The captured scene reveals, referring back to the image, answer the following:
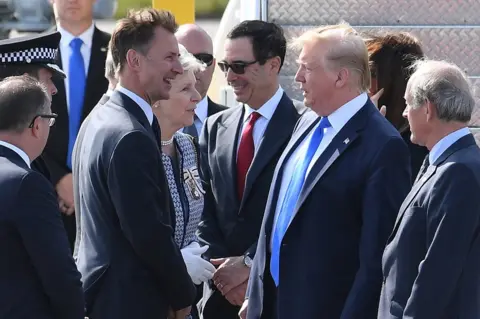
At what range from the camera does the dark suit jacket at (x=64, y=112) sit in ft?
19.8

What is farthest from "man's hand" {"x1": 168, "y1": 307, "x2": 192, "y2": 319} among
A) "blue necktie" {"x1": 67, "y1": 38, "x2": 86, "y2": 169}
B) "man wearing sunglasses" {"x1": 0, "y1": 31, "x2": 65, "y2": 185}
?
"blue necktie" {"x1": 67, "y1": 38, "x2": 86, "y2": 169}

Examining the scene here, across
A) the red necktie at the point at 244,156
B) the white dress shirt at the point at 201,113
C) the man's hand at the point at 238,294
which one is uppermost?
the red necktie at the point at 244,156

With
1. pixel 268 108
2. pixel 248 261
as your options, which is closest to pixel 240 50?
pixel 268 108

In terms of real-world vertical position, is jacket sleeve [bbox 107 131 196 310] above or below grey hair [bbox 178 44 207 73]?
below

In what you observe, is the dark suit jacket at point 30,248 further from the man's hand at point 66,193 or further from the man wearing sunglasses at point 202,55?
the man wearing sunglasses at point 202,55

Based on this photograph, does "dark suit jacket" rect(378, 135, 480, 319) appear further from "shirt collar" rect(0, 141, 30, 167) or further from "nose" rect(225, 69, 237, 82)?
"nose" rect(225, 69, 237, 82)

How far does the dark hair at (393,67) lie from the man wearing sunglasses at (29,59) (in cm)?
165

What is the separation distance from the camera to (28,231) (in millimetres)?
3648

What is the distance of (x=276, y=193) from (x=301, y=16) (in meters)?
2.39

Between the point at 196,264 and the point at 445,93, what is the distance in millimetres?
1589

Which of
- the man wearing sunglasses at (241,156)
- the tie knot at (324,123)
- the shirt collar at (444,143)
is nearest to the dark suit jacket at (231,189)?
the man wearing sunglasses at (241,156)

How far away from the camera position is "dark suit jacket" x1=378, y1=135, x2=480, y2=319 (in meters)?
3.72

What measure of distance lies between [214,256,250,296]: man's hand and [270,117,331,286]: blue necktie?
2.34ft

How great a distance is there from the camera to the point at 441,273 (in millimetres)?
3721
